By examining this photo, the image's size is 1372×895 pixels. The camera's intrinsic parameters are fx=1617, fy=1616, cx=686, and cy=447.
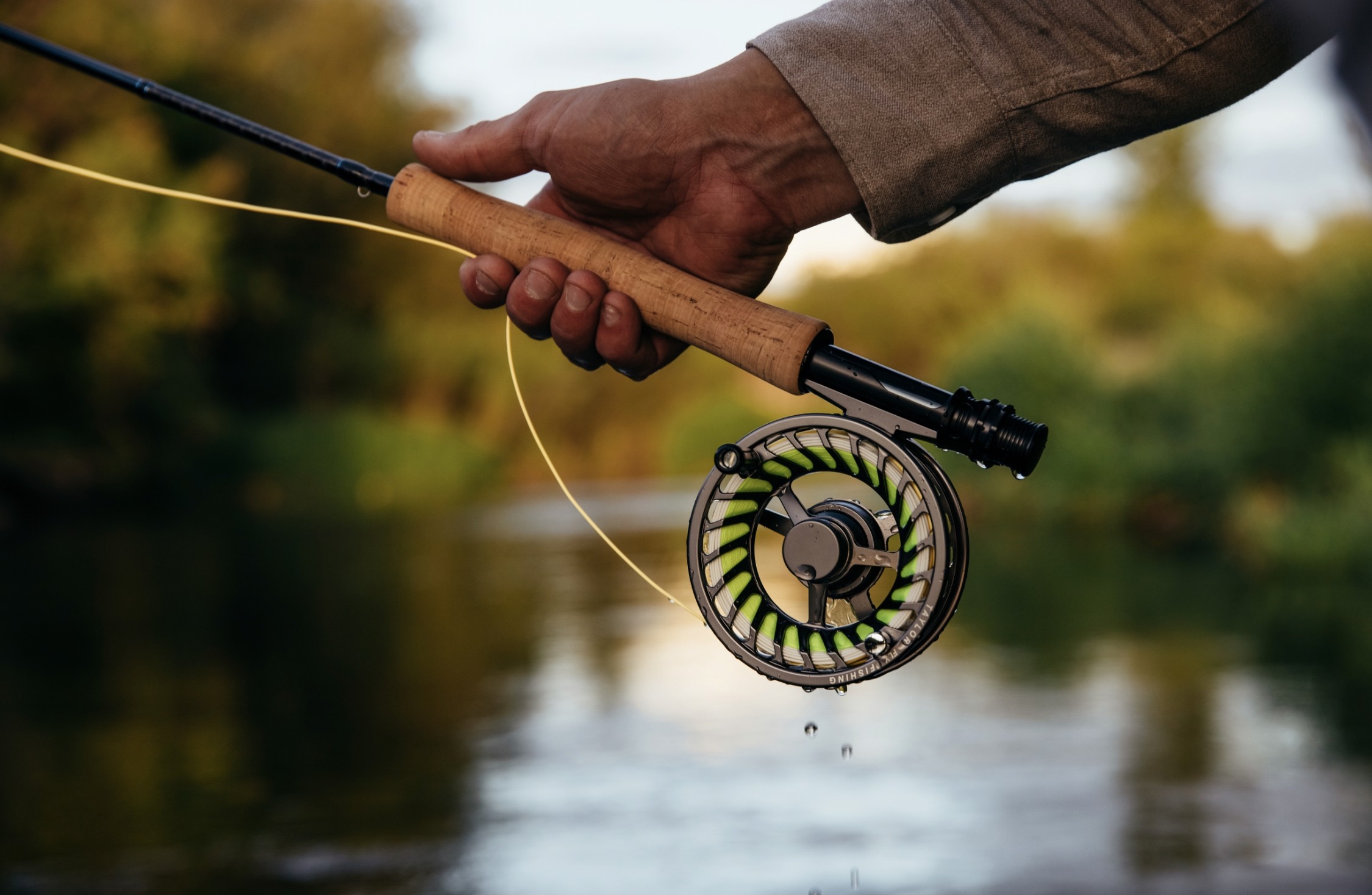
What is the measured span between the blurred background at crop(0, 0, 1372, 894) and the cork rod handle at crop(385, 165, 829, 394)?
612 millimetres

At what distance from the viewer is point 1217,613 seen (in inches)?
378

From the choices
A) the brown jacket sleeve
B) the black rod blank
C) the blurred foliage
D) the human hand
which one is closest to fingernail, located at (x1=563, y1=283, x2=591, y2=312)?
the human hand

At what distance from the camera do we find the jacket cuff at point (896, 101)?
1596mm

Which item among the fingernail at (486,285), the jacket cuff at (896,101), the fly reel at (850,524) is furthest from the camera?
the fingernail at (486,285)

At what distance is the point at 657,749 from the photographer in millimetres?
6230

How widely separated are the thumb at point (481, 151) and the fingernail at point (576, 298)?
0.63 ft

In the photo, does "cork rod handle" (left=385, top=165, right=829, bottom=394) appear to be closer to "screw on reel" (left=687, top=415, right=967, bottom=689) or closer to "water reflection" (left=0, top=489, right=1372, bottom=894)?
"screw on reel" (left=687, top=415, right=967, bottom=689)

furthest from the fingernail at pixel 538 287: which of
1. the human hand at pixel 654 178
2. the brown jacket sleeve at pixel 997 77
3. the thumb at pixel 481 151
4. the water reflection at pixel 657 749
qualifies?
the water reflection at pixel 657 749

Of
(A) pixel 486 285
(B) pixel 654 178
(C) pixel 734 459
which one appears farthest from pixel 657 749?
(C) pixel 734 459

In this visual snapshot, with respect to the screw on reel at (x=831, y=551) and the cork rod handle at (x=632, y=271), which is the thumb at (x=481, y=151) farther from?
the screw on reel at (x=831, y=551)

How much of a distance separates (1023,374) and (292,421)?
51.6 ft

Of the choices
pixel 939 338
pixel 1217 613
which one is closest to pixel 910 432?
pixel 1217 613

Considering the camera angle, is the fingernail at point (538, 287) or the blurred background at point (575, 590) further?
the blurred background at point (575, 590)

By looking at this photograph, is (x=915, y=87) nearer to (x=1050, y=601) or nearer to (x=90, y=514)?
(x=1050, y=601)
